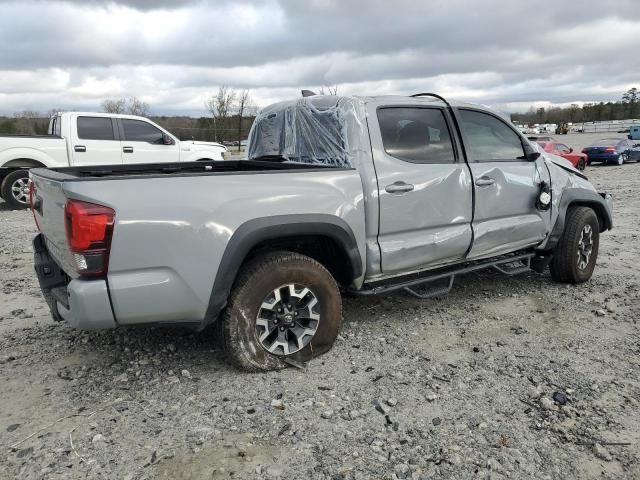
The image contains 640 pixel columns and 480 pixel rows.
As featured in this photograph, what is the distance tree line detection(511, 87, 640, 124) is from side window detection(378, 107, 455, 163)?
83798mm

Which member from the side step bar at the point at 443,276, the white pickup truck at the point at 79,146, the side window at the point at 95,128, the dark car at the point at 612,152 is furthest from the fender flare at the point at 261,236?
the dark car at the point at 612,152

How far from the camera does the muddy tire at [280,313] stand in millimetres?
3133

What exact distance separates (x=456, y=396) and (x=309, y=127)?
Answer: 7.51 feet

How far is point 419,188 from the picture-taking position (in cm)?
373

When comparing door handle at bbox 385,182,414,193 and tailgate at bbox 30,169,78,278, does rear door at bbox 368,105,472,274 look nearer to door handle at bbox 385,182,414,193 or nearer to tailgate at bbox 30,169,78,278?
door handle at bbox 385,182,414,193

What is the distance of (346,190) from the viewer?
3395 mm

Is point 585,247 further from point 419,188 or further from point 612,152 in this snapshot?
point 612,152

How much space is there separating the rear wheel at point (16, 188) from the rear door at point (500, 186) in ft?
29.1

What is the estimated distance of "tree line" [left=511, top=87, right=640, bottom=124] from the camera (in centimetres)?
8744

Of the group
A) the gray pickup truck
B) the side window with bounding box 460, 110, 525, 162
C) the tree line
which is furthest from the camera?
the tree line

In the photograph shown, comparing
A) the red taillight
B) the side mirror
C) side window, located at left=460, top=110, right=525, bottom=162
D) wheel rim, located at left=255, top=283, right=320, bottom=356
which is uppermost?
side window, located at left=460, top=110, right=525, bottom=162

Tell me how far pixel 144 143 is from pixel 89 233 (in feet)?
28.8

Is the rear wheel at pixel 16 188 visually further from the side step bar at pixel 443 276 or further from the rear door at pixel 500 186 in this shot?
the rear door at pixel 500 186

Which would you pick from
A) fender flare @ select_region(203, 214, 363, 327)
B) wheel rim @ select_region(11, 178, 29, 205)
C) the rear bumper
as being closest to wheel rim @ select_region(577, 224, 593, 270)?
fender flare @ select_region(203, 214, 363, 327)
